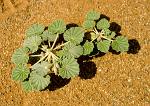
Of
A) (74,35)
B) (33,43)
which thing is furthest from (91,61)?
(33,43)

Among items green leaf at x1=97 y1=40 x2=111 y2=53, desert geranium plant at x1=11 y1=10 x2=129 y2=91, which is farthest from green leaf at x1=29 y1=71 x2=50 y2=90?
green leaf at x1=97 y1=40 x2=111 y2=53

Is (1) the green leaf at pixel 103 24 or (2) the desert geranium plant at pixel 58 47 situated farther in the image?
(1) the green leaf at pixel 103 24

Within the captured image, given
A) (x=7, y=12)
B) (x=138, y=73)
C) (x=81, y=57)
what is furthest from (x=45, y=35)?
(x=138, y=73)

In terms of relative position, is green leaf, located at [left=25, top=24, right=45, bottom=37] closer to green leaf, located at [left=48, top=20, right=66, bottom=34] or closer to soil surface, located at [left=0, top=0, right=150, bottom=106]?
green leaf, located at [left=48, top=20, right=66, bottom=34]

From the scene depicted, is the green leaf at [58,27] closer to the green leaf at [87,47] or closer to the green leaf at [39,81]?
the green leaf at [87,47]

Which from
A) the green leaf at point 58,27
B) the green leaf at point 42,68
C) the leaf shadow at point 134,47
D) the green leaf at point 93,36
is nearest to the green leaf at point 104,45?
the green leaf at point 93,36

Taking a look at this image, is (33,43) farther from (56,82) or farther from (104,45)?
(104,45)

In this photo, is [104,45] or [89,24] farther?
[89,24]

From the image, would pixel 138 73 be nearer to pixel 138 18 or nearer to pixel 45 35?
pixel 138 18
